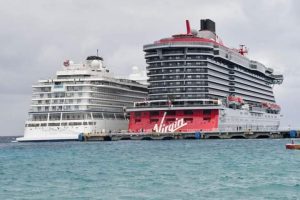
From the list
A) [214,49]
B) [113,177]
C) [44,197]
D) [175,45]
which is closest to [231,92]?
[214,49]

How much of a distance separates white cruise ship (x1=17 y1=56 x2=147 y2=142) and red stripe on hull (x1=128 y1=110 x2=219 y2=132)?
1321 cm

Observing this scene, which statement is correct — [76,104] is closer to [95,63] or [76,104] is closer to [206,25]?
[95,63]

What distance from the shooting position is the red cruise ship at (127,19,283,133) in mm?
132375

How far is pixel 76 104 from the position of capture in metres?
138

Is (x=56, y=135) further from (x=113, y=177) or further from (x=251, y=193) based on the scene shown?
(x=251, y=193)

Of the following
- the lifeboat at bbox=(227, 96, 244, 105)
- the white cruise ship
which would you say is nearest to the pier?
the white cruise ship

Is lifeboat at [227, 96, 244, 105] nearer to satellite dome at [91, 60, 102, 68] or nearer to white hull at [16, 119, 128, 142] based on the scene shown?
satellite dome at [91, 60, 102, 68]

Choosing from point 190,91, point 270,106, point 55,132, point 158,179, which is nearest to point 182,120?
point 190,91

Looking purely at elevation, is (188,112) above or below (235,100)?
below

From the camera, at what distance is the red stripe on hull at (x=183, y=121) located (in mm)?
131462

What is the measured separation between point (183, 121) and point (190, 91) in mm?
8631

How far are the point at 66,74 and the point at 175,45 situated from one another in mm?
28999

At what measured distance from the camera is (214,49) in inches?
5778

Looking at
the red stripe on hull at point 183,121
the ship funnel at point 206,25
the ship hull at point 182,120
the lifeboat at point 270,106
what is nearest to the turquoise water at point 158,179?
the red stripe on hull at point 183,121
